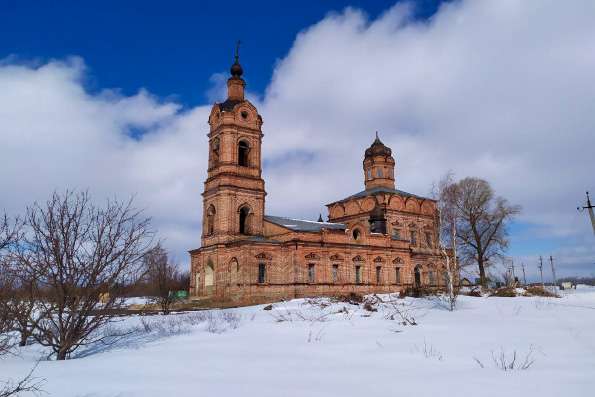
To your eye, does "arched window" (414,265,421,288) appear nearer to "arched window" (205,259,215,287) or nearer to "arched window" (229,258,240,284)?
"arched window" (229,258,240,284)

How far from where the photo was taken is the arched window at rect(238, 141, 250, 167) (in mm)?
35375

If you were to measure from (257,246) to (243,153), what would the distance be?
8.26 metres

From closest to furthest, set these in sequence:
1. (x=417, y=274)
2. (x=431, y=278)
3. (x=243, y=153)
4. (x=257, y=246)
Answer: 1. (x=257, y=246)
2. (x=243, y=153)
3. (x=417, y=274)
4. (x=431, y=278)

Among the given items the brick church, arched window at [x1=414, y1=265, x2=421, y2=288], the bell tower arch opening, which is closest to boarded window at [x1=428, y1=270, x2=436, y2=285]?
the brick church

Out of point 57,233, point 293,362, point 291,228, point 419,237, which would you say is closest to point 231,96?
point 291,228

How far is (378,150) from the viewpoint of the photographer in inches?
1838

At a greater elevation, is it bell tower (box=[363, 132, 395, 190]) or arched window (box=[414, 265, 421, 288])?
bell tower (box=[363, 132, 395, 190])

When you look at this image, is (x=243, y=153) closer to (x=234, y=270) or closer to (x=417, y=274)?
(x=234, y=270)

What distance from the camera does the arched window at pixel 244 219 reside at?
34.3 metres

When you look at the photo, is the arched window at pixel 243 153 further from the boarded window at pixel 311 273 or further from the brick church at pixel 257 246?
the boarded window at pixel 311 273

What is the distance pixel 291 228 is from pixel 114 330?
19.8 metres

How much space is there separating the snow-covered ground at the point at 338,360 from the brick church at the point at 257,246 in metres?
16.8

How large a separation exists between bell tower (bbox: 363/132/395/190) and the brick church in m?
5.90

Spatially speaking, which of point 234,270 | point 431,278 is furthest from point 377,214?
point 234,270
